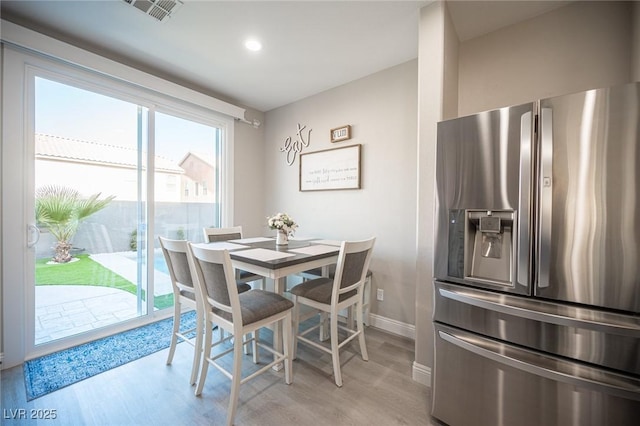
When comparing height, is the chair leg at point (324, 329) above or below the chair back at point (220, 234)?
below

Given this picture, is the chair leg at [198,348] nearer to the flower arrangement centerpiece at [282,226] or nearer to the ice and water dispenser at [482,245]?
the flower arrangement centerpiece at [282,226]

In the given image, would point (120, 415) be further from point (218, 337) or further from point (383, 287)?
point (383, 287)

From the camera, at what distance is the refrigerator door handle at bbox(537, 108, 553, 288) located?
1.15 metres

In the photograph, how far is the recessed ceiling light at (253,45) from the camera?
2.21 meters

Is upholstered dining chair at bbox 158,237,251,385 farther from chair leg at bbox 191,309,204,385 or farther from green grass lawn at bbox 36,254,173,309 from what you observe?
green grass lawn at bbox 36,254,173,309

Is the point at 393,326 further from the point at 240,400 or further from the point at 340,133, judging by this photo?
the point at 340,133

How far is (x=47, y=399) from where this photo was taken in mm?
1615

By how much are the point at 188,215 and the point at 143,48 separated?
67.3 inches

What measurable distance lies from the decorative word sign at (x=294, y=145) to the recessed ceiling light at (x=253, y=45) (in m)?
1.13

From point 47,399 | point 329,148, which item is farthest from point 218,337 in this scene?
point 329,148

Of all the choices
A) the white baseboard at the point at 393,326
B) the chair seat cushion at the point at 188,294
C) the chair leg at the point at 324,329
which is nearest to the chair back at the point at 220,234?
the chair seat cushion at the point at 188,294

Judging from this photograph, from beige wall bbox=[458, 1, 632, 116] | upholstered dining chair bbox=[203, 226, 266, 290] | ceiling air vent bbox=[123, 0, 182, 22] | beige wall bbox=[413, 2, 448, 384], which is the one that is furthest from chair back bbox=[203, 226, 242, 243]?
beige wall bbox=[458, 1, 632, 116]

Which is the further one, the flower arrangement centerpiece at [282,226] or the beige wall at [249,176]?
the beige wall at [249,176]

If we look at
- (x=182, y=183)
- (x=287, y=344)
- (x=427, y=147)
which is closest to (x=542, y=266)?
(x=427, y=147)
